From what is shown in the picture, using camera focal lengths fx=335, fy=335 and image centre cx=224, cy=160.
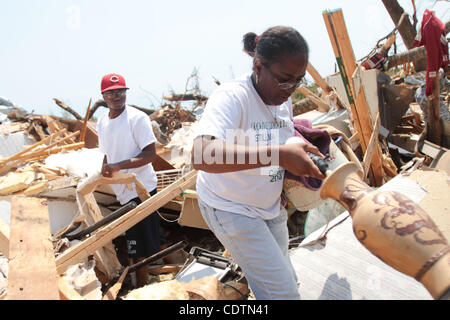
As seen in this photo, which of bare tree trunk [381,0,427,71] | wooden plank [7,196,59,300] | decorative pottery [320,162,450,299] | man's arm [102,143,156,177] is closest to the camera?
decorative pottery [320,162,450,299]

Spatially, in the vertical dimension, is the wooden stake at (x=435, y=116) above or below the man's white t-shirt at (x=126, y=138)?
below

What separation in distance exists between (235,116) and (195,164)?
11.0 inches

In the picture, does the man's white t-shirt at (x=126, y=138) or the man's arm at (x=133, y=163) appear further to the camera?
the man's white t-shirt at (x=126, y=138)

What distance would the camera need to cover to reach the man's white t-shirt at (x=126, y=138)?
A: 3146 mm

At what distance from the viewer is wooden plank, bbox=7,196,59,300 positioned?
50.9 inches

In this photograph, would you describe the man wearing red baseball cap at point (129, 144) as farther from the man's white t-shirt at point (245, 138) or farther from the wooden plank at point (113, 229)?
the man's white t-shirt at point (245, 138)

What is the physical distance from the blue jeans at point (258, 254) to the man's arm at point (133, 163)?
159 cm

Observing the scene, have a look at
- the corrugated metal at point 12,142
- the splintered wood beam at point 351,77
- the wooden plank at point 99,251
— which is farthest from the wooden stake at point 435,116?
the corrugated metal at point 12,142

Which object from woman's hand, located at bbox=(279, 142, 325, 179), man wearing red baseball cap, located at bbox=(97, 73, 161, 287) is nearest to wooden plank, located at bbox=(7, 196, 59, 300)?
woman's hand, located at bbox=(279, 142, 325, 179)

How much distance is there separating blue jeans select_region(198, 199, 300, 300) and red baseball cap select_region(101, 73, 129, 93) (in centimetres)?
200

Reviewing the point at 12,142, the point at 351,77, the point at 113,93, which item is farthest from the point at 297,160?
the point at 12,142

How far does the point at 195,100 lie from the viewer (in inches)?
334

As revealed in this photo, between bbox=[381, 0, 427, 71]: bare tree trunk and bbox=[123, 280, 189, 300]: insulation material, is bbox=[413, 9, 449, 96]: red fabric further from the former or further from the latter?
bbox=[381, 0, 427, 71]: bare tree trunk

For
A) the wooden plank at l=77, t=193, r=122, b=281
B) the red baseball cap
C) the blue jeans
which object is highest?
the red baseball cap
